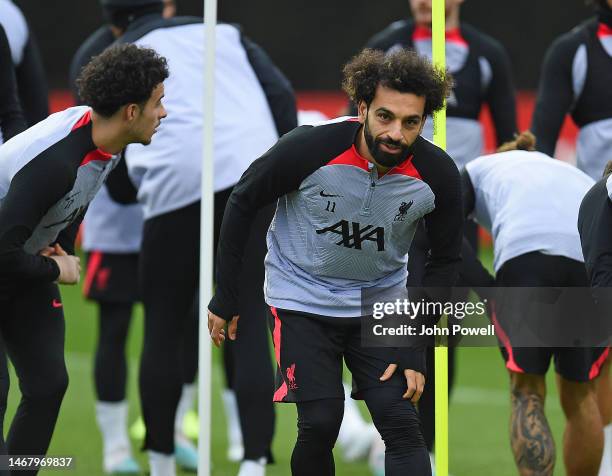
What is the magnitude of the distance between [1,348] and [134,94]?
982mm

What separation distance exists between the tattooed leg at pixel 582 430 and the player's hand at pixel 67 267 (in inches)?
76.8

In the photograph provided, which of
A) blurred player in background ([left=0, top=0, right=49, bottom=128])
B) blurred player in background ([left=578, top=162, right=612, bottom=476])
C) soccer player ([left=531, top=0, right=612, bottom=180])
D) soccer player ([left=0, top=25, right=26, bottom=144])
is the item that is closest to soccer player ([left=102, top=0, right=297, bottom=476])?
blurred player in background ([left=0, top=0, right=49, bottom=128])

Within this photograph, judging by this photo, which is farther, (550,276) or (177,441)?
(177,441)

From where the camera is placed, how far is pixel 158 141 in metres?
5.52

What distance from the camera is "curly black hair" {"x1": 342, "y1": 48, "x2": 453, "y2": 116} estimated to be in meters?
4.26

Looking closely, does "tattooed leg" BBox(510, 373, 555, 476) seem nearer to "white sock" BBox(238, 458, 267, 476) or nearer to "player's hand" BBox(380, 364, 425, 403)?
"player's hand" BBox(380, 364, 425, 403)

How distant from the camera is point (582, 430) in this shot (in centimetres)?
514

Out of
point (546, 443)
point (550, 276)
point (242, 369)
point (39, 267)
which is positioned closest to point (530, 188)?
point (550, 276)

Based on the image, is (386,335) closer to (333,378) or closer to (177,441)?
(333,378)

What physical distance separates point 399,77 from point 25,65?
203 centimetres

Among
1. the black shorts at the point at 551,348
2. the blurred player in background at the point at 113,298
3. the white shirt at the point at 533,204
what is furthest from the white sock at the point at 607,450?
the blurred player in background at the point at 113,298

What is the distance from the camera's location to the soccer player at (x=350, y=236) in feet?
14.1

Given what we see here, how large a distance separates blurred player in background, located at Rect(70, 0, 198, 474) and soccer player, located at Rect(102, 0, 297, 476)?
846 mm

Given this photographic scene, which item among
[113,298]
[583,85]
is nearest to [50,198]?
[113,298]
